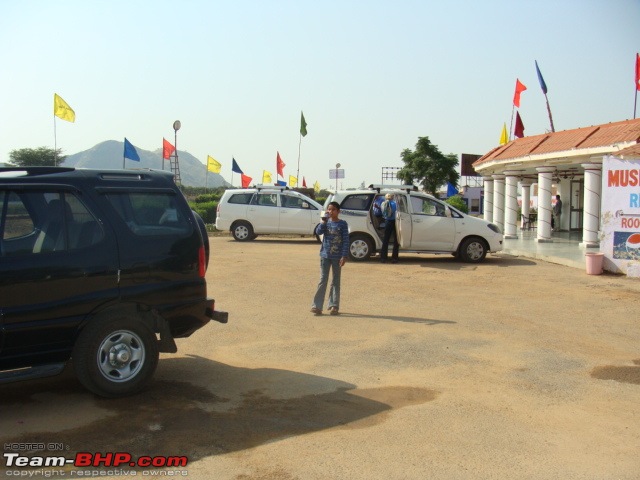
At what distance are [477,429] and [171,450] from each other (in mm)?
2302

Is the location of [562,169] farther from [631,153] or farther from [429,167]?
[429,167]

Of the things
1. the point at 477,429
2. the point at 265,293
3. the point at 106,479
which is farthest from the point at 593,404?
the point at 265,293

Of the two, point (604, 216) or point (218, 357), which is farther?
point (604, 216)

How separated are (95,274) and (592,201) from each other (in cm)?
1625

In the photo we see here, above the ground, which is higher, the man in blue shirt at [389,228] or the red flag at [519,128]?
the red flag at [519,128]

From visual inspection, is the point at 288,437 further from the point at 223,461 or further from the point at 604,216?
the point at 604,216

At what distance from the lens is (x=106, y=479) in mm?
4273

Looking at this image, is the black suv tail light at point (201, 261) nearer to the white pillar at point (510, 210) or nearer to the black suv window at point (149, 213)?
the black suv window at point (149, 213)

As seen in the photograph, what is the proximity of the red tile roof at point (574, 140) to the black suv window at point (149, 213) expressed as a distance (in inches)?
450

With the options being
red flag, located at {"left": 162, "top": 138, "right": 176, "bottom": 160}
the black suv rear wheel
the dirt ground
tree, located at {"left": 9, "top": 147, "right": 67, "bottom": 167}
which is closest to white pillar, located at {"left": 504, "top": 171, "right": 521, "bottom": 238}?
the black suv rear wheel

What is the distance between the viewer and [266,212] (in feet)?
75.4

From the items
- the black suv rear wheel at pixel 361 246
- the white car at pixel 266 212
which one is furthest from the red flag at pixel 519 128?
the black suv rear wheel at pixel 361 246

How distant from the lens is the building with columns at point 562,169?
18.0 meters

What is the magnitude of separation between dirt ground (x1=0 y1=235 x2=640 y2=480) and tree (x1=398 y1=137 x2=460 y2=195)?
4371 centimetres
